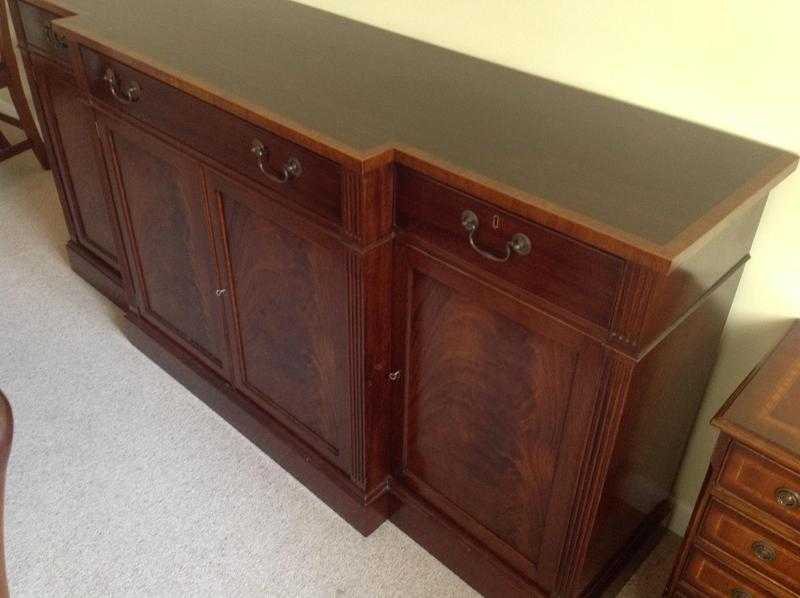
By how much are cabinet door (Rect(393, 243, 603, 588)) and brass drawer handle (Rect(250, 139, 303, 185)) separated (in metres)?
Answer: 0.21

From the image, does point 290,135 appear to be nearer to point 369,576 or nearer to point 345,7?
point 345,7

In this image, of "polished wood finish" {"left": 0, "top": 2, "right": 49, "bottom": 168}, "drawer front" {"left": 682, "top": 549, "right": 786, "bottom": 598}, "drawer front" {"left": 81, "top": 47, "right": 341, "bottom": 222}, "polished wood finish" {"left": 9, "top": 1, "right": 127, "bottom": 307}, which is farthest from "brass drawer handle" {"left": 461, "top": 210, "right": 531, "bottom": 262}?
"polished wood finish" {"left": 0, "top": 2, "right": 49, "bottom": 168}

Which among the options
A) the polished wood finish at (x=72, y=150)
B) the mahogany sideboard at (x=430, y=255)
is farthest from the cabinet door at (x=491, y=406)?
the polished wood finish at (x=72, y=150)

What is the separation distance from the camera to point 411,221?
3.82 feet

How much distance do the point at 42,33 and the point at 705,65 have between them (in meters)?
1.48

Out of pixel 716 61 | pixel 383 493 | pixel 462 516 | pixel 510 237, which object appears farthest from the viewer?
pixel 383 493

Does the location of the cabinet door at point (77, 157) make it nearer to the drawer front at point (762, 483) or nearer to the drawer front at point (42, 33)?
the drawer front at point (42, 33)

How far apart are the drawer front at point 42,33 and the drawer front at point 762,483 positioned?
5.30 ft

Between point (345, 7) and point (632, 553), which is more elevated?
point (345, 7)

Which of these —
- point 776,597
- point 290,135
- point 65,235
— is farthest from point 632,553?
point 65,235

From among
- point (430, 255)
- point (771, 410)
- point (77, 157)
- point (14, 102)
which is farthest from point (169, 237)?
point (14, 102)

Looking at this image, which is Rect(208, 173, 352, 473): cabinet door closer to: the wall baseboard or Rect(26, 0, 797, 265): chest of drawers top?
Rect(26, 0, 797, 265): chest of drawers top

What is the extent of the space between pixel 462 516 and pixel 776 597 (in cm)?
54

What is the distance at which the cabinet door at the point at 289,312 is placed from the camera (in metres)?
1.31
